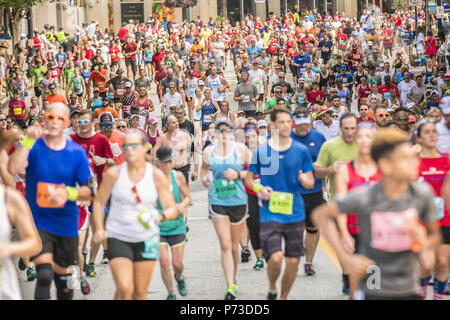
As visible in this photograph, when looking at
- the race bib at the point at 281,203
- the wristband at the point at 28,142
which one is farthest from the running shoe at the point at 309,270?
the wristband at the point at 28,142

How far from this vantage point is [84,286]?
9742 millimetres

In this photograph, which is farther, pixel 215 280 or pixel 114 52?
pixel 114 52

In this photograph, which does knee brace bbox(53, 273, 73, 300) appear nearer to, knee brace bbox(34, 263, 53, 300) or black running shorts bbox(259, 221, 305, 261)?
knee brace bbox(34, 263, 53, 300)

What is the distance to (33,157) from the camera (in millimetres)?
8109

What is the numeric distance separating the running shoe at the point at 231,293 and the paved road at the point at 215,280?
Result: 0.23 meters

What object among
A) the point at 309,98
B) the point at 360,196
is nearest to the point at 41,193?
the point at 360,196

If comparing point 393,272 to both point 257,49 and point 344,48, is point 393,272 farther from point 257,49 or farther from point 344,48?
point 344,48

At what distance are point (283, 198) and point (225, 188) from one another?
1.15 meters

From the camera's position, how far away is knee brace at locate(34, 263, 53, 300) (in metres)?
7.93

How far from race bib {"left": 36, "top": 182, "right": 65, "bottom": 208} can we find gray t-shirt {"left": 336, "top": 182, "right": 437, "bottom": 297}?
3.16 m

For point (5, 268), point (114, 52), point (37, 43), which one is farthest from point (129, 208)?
point (114, 52)

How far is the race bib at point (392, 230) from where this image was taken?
5641 mm

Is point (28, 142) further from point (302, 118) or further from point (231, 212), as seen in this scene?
point (302, 118)

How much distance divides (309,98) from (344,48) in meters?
17.4
